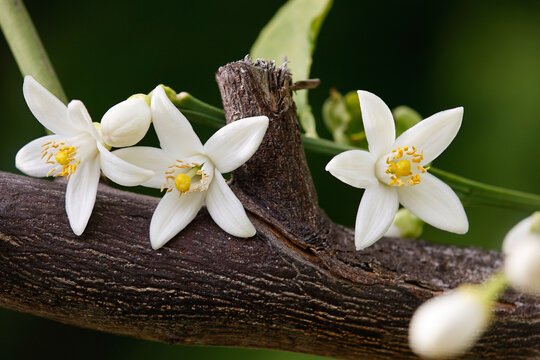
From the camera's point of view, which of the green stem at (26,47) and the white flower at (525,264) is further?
the green stem at (26,47)

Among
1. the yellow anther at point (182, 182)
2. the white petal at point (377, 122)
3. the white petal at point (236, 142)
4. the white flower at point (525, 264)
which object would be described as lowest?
the white flower at point (525, 264)

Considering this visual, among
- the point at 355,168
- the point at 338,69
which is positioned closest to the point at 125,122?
the point at 355,168

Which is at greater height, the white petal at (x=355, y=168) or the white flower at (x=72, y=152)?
the white flower at (x=72, y=152)

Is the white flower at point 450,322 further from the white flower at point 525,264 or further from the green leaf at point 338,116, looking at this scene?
the green leaf at point 338,116

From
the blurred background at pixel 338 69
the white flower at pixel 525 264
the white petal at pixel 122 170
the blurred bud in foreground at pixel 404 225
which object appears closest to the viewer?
the white flower at pixel 525 264

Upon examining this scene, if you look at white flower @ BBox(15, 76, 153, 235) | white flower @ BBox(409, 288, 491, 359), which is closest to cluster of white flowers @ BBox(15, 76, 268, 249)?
white flower @ BBox(15, 76, 153, 235)

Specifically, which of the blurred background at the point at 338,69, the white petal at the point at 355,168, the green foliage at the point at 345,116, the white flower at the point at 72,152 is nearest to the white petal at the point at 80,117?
the white flower at the point at 72,152

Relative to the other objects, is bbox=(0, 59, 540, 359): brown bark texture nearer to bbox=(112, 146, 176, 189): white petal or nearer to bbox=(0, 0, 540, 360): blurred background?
bbox=(112, 146, 176, 189): white petal

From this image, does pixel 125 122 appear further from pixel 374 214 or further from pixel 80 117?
pixel 374 214
